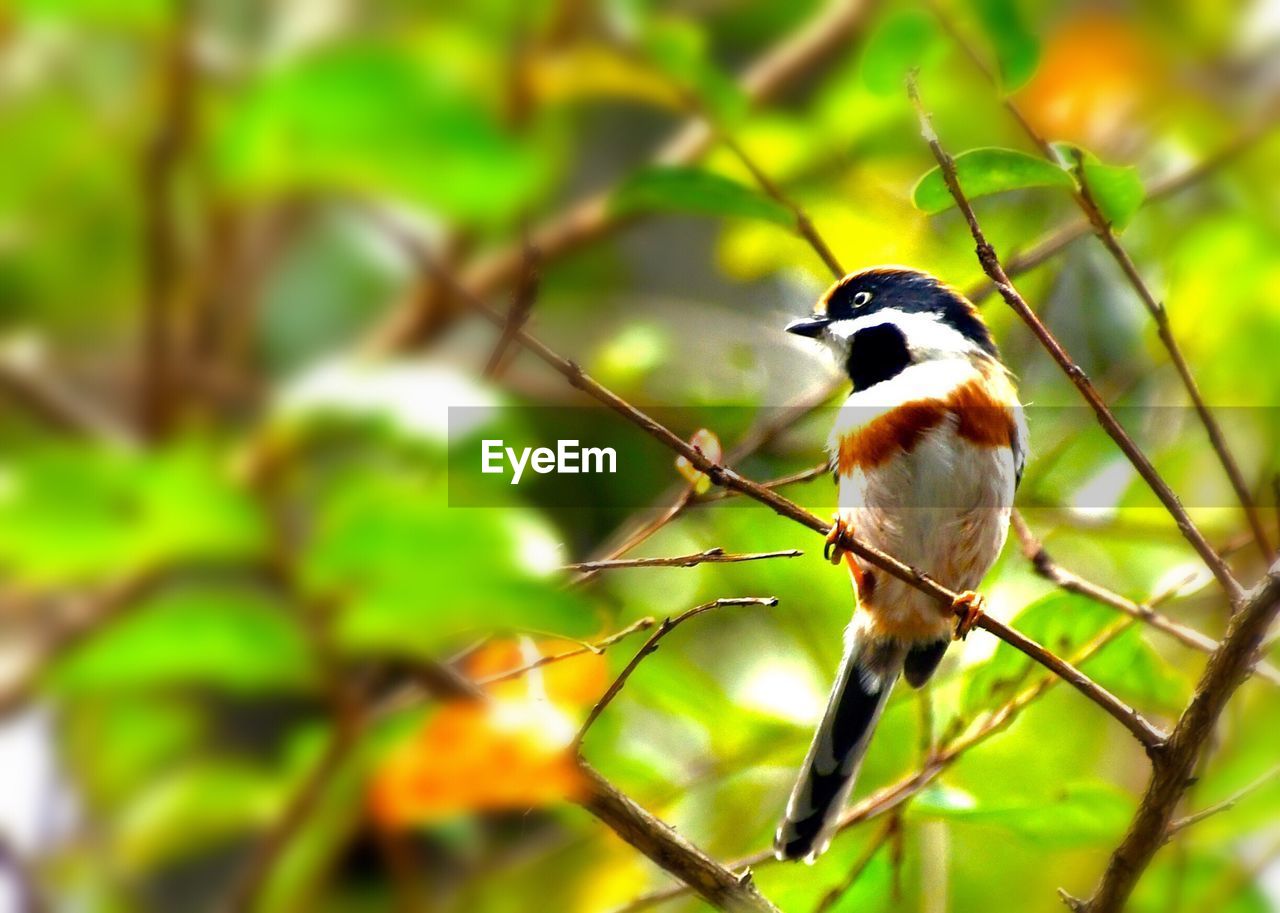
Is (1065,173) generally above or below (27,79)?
below

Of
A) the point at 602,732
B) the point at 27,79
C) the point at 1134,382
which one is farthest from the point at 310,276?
the point at 1134,382

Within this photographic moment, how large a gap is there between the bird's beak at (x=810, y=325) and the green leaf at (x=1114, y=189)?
12 centimetres

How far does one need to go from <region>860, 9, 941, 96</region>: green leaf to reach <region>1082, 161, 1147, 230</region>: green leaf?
0.39ft

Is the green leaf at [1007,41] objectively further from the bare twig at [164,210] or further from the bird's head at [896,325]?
the bare twig at [164,210]

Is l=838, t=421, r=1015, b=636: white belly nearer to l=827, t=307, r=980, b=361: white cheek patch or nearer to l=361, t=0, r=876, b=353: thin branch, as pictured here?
l=827, t=307, r=980, b=361: white cheek patch

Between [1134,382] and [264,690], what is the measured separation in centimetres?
37

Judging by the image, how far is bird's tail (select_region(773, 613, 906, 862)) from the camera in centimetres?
39

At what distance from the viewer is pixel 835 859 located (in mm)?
395

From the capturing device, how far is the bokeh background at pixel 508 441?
419 millimetres

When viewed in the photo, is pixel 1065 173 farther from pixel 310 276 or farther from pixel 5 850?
pixel 5 850

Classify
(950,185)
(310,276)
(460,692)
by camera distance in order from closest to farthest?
(950,185) → (460,692) → (310,276)

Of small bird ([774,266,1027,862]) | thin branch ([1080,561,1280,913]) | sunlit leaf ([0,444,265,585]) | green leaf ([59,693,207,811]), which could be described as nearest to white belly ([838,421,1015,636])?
small bird ([774,266,1027,862])

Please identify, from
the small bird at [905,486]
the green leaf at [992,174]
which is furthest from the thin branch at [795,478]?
the green leaf at [992,174]

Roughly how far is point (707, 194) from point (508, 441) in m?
0.12
